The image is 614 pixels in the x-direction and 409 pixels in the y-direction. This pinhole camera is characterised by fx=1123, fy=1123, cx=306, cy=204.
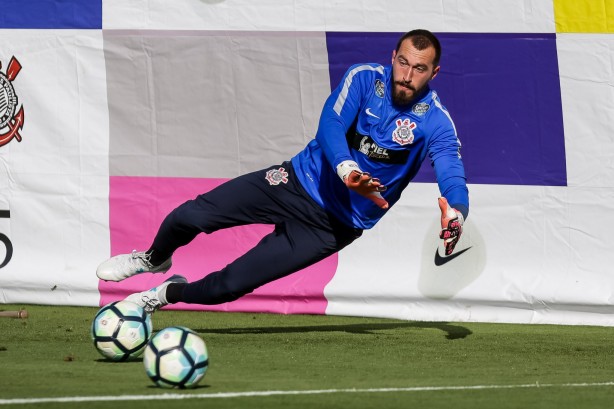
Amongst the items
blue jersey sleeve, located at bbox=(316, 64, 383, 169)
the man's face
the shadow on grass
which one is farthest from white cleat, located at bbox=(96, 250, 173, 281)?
the man's face

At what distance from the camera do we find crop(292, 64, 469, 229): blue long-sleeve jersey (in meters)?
7.57

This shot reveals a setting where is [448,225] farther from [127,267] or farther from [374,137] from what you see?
[127,267]

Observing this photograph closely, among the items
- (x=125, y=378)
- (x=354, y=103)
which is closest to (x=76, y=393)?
(x=125, y=378)

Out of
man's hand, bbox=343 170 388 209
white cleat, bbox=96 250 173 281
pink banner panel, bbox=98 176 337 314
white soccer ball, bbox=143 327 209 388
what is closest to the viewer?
white soccer ball, bbox=143 327 209 388

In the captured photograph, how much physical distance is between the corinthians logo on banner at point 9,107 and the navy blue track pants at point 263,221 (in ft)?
11.4

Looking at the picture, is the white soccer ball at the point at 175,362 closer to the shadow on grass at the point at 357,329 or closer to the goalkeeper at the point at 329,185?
the goalkeeper at the point at 329,185

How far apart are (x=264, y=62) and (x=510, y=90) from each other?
2.31 meters

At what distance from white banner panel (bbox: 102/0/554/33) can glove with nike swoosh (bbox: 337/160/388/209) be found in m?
3.63

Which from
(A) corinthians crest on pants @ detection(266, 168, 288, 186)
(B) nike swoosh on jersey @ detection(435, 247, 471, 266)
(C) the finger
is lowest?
(B) nike swoosh on jersey @ detection(435, 247, 471, 266)

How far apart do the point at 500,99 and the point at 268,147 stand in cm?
221

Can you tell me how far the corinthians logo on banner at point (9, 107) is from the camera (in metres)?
10.9

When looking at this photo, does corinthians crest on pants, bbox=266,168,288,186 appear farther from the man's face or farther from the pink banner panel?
the pink banner panel

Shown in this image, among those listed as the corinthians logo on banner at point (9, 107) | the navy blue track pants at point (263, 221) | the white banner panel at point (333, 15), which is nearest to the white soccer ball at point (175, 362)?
the navy blue track pants at point (263, 221)

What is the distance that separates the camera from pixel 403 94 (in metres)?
7.63
